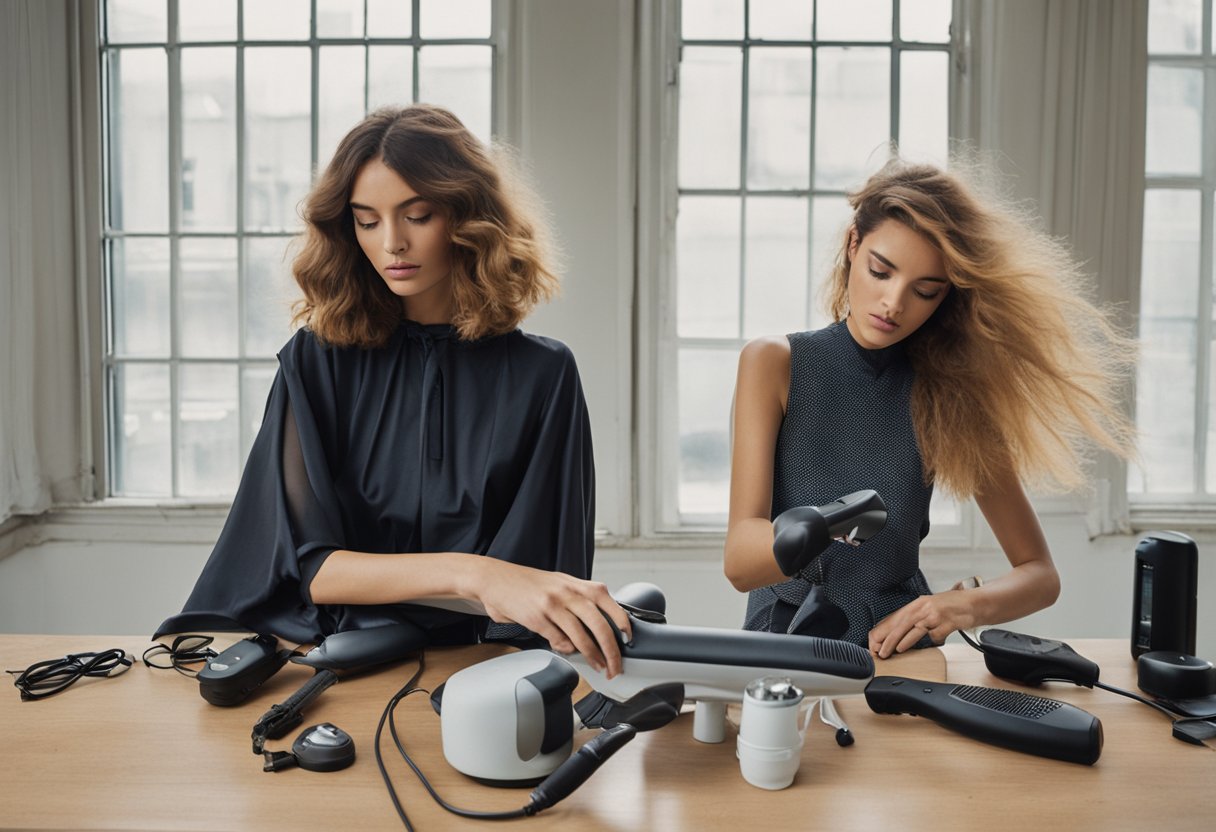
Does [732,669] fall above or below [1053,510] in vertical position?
above

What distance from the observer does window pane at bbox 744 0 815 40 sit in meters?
2.72

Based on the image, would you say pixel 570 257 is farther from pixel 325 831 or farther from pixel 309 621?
pixel 325 831

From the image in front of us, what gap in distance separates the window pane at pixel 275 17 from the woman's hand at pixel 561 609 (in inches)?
89.6

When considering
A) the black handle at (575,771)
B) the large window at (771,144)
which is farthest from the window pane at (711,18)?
the black handle at (575,771)

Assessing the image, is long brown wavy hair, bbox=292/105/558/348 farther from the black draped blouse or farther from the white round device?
the white round device

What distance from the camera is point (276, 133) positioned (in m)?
2.79

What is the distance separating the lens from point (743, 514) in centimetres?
156

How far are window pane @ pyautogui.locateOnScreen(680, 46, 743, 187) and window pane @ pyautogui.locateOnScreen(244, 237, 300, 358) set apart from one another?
50.6 inches

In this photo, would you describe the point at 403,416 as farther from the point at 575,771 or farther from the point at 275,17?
the point at 275,17

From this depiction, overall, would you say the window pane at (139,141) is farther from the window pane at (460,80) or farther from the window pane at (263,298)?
the window pane at (460,80)

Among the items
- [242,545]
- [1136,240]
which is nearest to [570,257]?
[242,545]

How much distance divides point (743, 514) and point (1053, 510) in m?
1.62

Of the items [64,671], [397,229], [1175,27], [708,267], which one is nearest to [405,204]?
[397,229]

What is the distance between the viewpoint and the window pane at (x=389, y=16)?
2.74m
